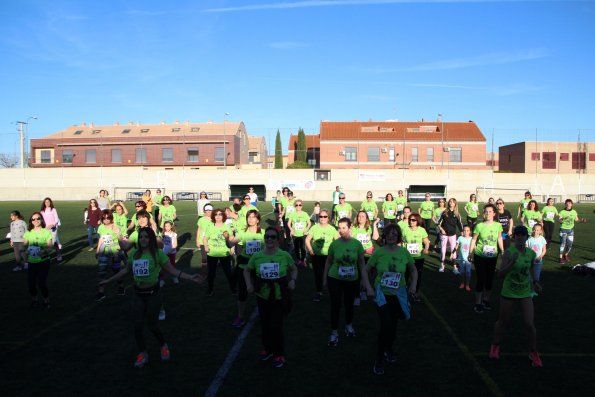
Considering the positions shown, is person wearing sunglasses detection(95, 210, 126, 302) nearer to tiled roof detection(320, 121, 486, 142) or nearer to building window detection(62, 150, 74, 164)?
tiled roof detection(320, 121, 486, 142)

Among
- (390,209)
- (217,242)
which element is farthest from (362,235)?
(390,209)

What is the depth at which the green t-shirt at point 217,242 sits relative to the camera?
336 inches

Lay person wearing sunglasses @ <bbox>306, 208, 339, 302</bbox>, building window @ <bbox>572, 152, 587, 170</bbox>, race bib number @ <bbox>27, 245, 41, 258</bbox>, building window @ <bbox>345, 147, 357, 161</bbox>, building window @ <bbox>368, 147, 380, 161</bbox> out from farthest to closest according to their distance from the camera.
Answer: building window @ <bbox>572, 152, 587, 170</bbox> < building window @ <bbox>345, 147, 357, 161</bbox> < building window @ <bbox>368, 147, 380, 161</bbox> < person wearing sunglasses @ <bbox>306, 208, 339, 302</bbox> < race bib number @ <bbox>27, 245, 41, 258</bbox>

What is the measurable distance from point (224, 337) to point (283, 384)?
6.08 feet

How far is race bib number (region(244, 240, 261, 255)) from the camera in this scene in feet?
24.3

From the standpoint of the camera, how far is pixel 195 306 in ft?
27.9

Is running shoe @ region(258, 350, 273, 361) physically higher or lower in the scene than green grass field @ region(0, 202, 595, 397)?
higher

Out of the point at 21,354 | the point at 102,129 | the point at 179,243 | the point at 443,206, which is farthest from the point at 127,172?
the point at 21,354

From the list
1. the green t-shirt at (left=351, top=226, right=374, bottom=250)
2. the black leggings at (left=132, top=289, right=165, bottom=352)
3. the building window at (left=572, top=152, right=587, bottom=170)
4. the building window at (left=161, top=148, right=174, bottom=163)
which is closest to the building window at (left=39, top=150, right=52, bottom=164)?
the building window at (left=161, top=148, right=174, bottom=163)

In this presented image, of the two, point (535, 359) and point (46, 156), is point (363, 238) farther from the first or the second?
point (46, 156)

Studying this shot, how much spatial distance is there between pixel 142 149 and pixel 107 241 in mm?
55334

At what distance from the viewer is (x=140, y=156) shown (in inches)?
2398

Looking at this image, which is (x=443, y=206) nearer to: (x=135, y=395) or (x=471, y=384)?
(x=471, y=384)

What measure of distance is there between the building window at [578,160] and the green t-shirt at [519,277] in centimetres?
6395
